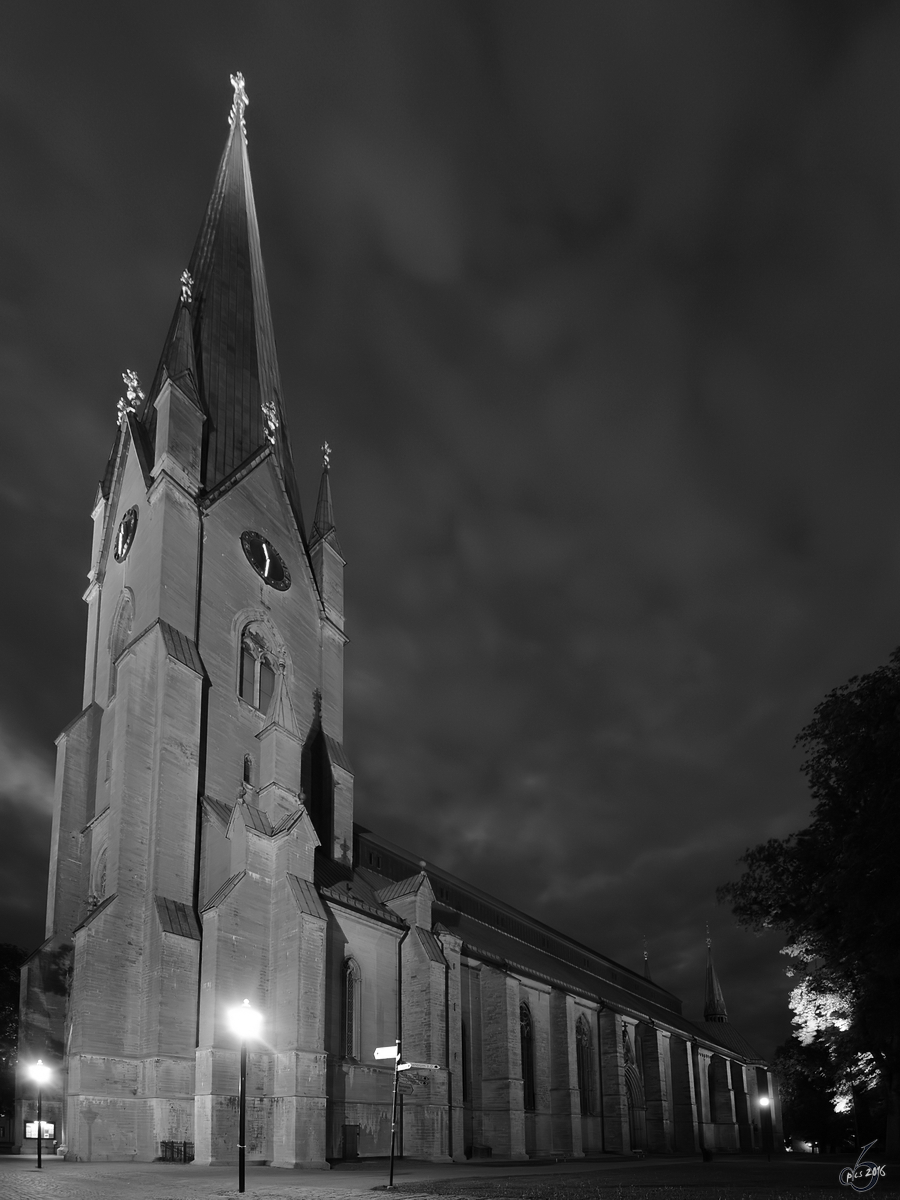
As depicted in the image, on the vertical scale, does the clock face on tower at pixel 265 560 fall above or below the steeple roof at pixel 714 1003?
above

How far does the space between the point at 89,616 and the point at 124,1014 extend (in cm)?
1793

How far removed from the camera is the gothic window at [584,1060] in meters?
49.1

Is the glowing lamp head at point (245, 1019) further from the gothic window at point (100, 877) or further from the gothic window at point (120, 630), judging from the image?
the gothic window at point (120, 630)

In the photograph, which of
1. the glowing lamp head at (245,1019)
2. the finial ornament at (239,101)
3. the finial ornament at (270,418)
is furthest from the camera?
the finial ornament at (239,101)

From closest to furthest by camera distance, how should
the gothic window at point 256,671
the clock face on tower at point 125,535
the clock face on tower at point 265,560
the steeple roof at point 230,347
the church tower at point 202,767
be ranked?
the church tower at point 202,767
the gothic window at point 256,671
the clock face on tower at point 125,535
the clock face on tower at point 265,560
the steeple roof at point 230,347

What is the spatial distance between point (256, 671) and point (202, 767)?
5.59m

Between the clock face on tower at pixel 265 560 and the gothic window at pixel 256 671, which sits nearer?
the gothic window at pixel 256 671

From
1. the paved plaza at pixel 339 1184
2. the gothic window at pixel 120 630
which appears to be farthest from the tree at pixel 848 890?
the gothic window at pixel 120 630

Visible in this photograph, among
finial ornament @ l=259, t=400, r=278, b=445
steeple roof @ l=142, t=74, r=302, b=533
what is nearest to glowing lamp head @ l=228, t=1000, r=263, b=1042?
steeple roof @ l=142, t=74, r=302, b=533

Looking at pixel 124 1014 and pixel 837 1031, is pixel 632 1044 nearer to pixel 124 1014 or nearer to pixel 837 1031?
pixel 837 1031

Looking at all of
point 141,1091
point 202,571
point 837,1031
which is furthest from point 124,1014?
point 837,1031

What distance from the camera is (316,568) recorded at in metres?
46.1

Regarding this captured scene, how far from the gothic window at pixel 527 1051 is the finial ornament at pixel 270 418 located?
26.8m

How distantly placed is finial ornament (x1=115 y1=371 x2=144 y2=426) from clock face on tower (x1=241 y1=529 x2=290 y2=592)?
7249 millimetres
